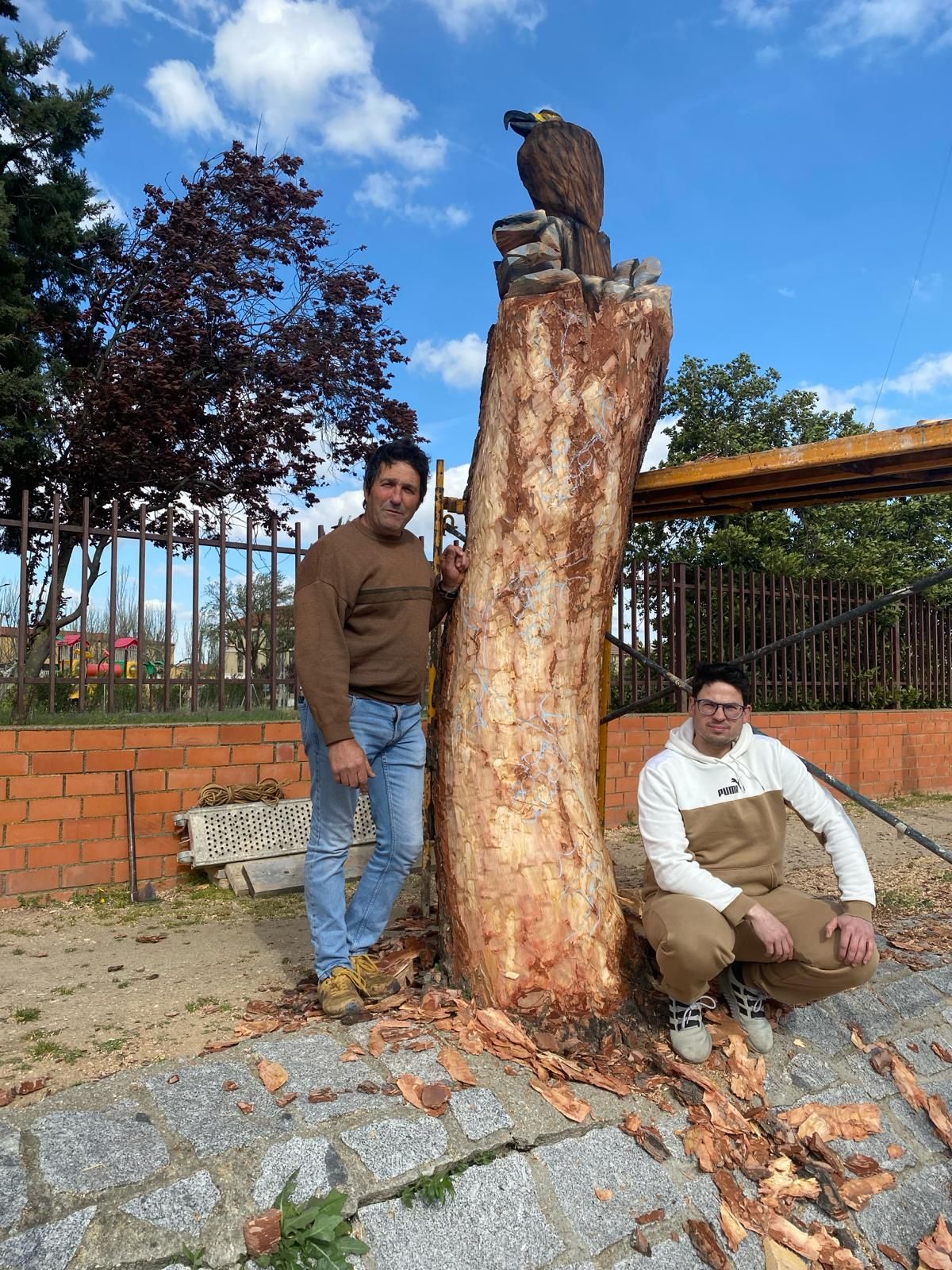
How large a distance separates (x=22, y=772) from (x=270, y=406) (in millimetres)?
6598

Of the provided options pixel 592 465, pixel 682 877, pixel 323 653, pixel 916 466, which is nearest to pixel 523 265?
pixel 592 465

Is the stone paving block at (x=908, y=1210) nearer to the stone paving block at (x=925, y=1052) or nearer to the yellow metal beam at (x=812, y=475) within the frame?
the stone paving block at (x=925, y=1052)

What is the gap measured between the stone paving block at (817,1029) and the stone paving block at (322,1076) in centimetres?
151

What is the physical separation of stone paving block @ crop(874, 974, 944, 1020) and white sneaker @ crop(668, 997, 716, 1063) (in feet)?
3.00

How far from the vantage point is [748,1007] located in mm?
3055

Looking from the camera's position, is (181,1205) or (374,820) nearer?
(181,1205)

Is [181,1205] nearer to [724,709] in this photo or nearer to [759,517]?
[724,709]

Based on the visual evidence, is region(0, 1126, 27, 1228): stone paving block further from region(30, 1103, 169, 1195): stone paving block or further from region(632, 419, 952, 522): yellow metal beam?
region(632, 419, 952, 522): yellow metal beam

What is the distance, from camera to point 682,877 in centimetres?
288

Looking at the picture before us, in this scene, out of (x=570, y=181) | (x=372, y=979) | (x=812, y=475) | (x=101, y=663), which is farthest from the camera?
(x=101, y=663)

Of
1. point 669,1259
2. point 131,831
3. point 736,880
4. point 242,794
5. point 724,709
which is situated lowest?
point 669,1259

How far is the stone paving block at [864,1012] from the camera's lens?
322 centimetres

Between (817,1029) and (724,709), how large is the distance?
46.8 inches

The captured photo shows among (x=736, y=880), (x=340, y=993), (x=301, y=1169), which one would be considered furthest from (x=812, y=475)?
(x=301, y=1169)
